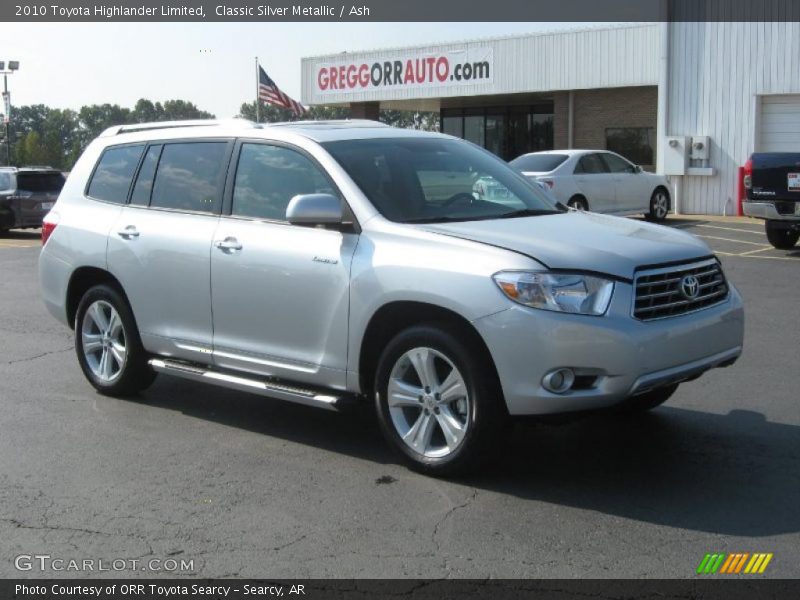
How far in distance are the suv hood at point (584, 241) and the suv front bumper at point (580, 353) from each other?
21cm

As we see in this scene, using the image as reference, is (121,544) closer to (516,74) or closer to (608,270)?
(608,270)

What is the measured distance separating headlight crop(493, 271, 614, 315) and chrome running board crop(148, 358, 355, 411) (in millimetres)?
1300

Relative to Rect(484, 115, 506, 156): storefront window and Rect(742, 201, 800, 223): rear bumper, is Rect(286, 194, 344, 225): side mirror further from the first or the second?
Rect(484, 115, 506, 156): storefront window

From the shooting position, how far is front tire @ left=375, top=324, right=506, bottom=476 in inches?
209

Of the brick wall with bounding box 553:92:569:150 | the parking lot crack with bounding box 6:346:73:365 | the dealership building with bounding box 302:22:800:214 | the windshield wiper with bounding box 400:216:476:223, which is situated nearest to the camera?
the windshield wiper with bounding box 400:216:476:223

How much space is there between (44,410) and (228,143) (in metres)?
2.33

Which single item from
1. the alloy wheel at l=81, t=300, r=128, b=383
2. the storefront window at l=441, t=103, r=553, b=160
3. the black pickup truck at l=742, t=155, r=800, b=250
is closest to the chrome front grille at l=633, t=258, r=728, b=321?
the alloy wheel at l=81, t=300, r=128, b=383

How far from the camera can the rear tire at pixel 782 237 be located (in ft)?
53.6

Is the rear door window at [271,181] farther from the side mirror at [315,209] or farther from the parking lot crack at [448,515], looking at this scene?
the parking lot crack at [448,515]

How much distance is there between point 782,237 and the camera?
53.9ft

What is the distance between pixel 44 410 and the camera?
735cm

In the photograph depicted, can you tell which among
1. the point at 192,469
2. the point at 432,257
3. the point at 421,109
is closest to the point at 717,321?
the point at 432,257

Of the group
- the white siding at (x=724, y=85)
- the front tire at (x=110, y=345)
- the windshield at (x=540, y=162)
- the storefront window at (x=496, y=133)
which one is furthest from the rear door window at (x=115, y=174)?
the storefront window at (x=496, y=133)

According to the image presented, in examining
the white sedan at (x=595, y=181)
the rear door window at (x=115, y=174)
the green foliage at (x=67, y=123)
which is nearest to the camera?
the rear door window at (x=115, y=174)
